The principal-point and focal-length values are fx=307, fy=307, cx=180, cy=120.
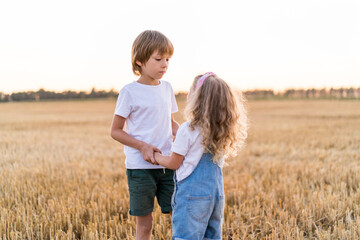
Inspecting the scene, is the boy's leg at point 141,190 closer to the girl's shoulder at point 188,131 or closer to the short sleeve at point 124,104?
the short sleeve at point 124,104

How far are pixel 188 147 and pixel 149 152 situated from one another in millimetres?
339

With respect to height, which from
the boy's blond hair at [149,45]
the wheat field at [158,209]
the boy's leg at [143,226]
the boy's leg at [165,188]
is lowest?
the wheat field at [158,209]

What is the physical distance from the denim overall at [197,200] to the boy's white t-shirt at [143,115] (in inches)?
17.4

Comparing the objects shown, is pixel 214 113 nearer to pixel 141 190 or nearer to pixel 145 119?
pixel 145 119

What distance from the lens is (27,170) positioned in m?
5.22

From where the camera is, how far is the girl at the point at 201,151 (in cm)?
199

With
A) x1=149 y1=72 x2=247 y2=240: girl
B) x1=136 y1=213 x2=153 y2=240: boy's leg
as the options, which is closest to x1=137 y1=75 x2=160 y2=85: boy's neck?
x1=149 y1=72 x2=247 y2=240: girl

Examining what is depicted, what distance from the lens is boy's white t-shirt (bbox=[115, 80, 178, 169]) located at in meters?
2.34

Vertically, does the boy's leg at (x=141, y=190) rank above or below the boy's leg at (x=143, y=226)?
above

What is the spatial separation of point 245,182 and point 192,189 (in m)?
2.82

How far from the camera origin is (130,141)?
7.52 ft

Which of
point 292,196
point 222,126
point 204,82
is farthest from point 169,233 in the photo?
point 292,196

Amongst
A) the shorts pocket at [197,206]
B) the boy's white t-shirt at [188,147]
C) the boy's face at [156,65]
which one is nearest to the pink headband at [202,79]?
the boy's white t-shirt at [188,147]

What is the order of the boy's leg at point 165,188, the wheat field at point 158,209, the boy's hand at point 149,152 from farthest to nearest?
the wheat field at point 158,209 < the boy's leg at point 165,188 < the boy's hand at point 149,152
